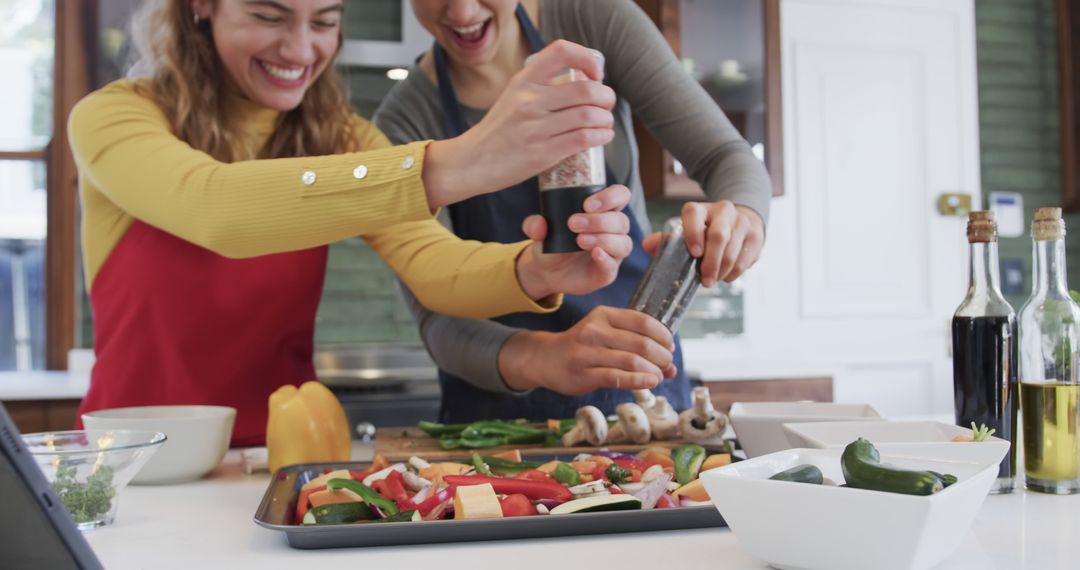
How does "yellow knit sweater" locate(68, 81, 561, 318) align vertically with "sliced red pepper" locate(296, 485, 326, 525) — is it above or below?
above

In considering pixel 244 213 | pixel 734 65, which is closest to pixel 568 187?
pixel 244 213

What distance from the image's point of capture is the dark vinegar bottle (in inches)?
42.1

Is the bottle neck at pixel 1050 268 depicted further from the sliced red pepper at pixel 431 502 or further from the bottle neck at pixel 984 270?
the sliced red pepper at pixel 431 502

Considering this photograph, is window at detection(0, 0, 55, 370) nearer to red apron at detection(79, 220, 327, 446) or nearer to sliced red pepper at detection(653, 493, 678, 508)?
red apron at detection(79, 220, 327, 446)

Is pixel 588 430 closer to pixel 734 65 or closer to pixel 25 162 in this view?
pixel 734 65

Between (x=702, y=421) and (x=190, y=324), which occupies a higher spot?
(x=190, y=324)

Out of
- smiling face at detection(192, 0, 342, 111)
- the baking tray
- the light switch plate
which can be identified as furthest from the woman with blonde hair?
the light switch plate

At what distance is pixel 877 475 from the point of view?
0.74 metres

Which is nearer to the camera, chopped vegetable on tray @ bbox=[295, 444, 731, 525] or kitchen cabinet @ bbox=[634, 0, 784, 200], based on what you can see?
chopped vegetable on tray @ bbox=[295, 444, 731, 525]

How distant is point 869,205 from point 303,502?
334 cm

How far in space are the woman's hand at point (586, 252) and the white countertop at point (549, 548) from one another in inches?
16.4

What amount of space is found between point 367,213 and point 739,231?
21.9 inches

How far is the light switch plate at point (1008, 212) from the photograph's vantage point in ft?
13.5

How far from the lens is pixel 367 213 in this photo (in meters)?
1.22
